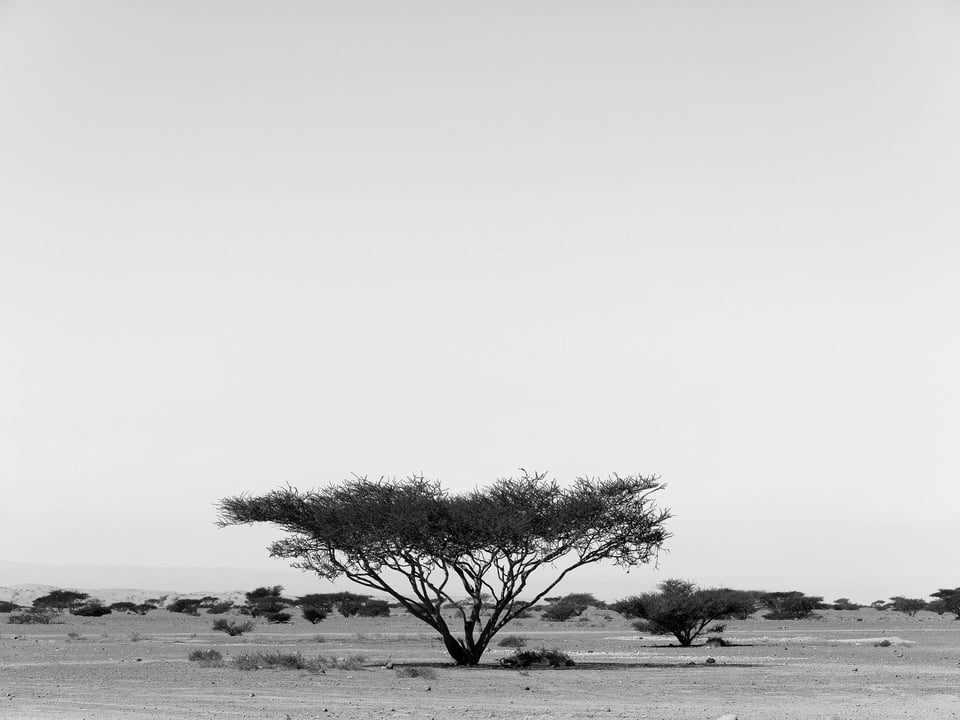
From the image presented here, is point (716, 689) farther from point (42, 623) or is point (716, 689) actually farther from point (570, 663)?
point (42, 623)

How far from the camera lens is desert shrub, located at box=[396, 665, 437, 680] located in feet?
85.5

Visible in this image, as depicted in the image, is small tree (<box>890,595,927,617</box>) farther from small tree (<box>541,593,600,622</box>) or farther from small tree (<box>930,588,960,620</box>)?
small tree (<box>541,593,600,622</box>)

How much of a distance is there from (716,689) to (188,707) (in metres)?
10.7

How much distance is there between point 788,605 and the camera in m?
79.6

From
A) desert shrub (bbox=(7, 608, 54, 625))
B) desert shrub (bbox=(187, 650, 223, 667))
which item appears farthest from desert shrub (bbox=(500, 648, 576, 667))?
desert shrub (bbox=(7, 608, 54, 625))

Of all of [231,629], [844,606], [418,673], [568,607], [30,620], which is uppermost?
[568,607]

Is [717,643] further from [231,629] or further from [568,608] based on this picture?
[568,608]

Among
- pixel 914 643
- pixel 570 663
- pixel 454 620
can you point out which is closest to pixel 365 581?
pixel 570 663

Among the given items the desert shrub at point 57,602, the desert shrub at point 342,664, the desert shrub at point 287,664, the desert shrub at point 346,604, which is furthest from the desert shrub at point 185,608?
the desert shrub at point 287,664

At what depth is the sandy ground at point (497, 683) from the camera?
746 inches

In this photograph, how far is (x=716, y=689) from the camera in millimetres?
23641

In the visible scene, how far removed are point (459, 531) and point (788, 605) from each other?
5617 centimetres

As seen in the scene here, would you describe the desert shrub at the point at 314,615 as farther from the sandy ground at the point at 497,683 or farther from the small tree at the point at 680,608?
the small tree at the point at 680,608

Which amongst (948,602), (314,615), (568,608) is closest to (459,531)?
(314,615)
